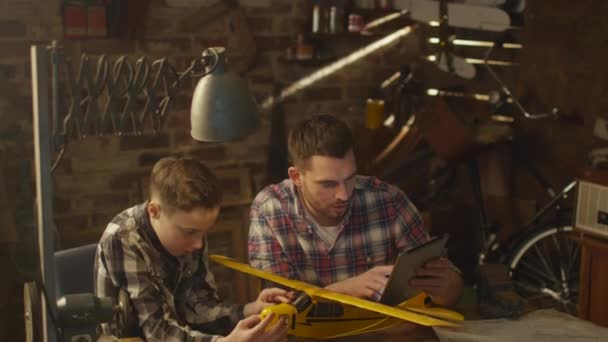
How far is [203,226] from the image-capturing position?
1942 millimetres

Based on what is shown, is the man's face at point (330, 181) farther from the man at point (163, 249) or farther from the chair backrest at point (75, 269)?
the chair backrest at point (75, 269)

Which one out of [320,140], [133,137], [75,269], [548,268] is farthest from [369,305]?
[548,268]

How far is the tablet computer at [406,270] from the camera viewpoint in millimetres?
1915

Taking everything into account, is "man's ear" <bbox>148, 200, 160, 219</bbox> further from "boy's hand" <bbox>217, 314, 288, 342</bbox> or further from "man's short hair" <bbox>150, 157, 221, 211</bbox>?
"boy's hand" <bbox>217, 314, 288, 342</bbox>

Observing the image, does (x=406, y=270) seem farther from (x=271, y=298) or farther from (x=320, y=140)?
(x=320, y=140)

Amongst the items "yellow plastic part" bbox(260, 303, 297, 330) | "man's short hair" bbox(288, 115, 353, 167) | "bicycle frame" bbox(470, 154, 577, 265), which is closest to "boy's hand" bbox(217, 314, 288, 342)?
"yellow plastic part" bbox(260, 303, 297, 330)

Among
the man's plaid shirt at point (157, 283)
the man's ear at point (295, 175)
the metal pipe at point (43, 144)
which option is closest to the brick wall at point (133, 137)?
the man's ear at point (295, 175)

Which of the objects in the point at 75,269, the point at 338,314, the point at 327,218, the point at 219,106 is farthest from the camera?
the point at 327,218

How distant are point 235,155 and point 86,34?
2.75 feet

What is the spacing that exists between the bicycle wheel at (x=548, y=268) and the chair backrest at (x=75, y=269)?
2.24m

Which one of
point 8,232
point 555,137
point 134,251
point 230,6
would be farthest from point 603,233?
point 8,232

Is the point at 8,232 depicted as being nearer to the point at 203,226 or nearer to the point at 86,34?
the point at 86,34

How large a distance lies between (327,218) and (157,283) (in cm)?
65

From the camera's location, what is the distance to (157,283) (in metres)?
1.93
